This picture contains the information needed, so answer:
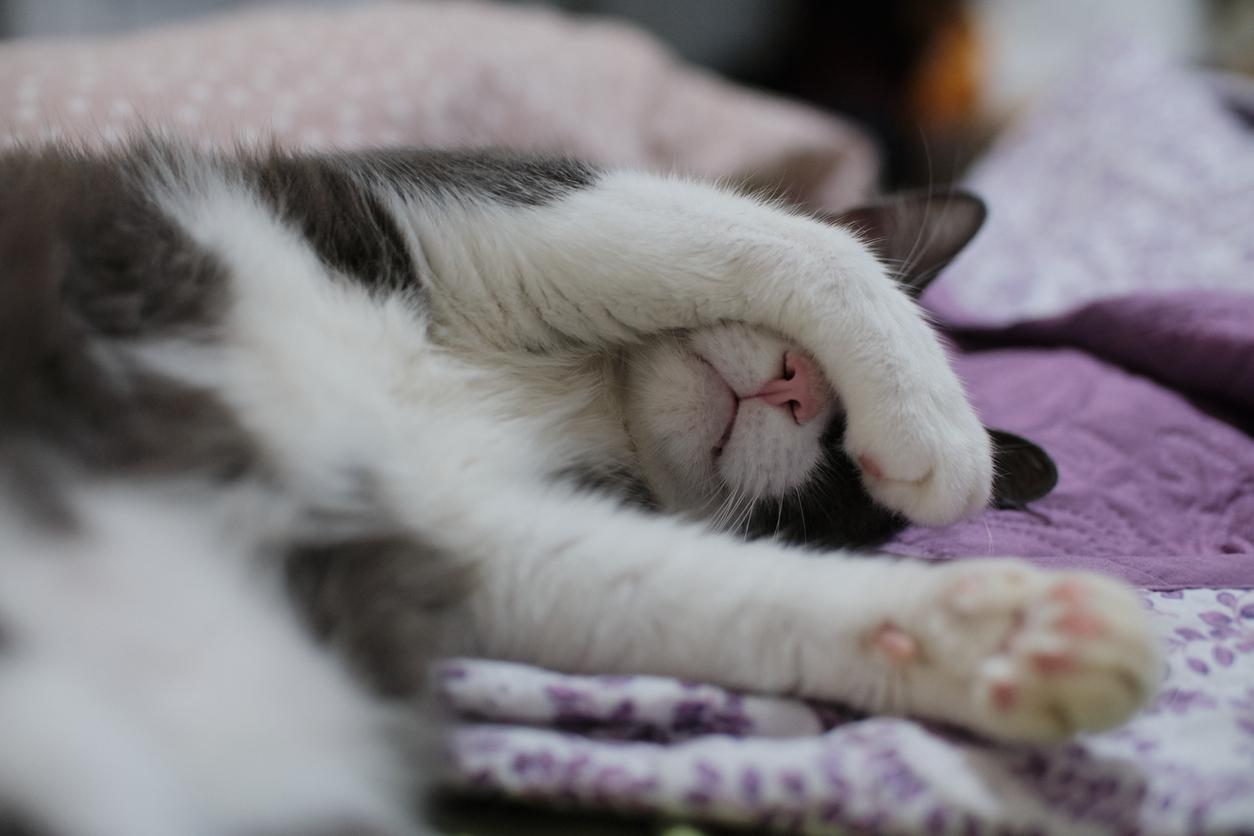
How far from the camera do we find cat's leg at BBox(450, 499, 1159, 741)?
605mm

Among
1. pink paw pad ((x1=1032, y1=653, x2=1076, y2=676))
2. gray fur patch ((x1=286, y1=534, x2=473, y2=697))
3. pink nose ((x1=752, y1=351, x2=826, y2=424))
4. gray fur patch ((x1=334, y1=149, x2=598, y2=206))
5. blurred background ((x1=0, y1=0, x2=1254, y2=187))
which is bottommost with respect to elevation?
gray fur patch ((x1=286, y1=534, x2=473, y2=697))

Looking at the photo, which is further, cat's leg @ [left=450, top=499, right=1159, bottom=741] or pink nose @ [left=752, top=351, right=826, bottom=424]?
pink nose @ [left=752, top=351, right=826, bottom=424]

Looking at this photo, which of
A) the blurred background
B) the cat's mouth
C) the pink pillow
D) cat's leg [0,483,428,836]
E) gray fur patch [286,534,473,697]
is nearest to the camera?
cat's leg [0,483,428,836]

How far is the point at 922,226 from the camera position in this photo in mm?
1186

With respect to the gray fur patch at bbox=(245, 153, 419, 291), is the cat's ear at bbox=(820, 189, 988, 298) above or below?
above

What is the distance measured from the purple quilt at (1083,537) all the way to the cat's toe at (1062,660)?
1.8 inches

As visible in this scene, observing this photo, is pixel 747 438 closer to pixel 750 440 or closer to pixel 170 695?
pixel 750 440

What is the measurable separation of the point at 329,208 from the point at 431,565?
37cm

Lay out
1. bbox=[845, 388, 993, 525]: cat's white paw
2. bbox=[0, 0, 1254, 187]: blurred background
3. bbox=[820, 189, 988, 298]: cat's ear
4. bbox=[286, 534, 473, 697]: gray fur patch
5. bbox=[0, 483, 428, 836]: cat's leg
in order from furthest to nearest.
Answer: bbox=[0, 0, 1254, 187]: blurred background, bbox=[820, 189, 988, 298]: cat's ear, bbox=[845, 388, 993, 525]: cat's white paw, bbox=[286, 534, 473, 697]: gray fur patch, bbox=[0, 483, 428, 836]: cat's leg

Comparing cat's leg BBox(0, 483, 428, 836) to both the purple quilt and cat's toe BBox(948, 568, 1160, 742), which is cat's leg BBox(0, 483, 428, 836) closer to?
the purple quilt

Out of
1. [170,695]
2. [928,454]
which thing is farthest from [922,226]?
[170,695]

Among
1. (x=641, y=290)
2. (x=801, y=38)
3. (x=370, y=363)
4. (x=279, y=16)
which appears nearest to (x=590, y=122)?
(x=279, y=16)

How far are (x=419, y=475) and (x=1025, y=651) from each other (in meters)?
0.47

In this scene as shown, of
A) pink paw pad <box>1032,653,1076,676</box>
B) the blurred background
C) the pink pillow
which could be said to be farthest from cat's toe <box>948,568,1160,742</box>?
the blurred background
